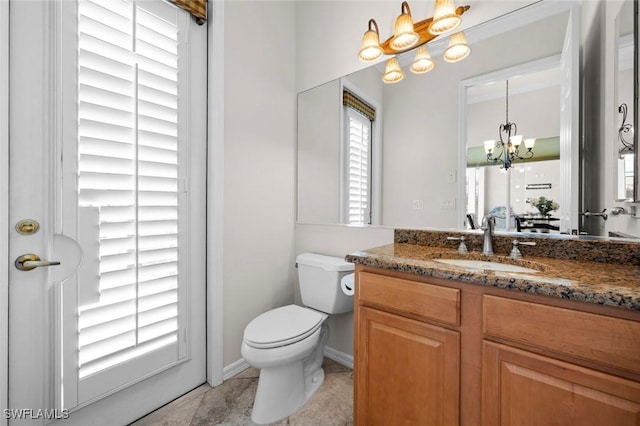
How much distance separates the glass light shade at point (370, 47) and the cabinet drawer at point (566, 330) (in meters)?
1.48

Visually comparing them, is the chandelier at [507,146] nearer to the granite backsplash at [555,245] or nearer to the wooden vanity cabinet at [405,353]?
the granite backsplash at [555,245]

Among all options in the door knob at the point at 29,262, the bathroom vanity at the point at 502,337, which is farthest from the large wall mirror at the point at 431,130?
the door knob at the point at 29,262

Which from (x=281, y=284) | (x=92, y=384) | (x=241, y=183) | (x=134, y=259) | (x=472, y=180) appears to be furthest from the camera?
(x=281, y=284)

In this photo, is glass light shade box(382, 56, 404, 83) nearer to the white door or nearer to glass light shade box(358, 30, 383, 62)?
glass light shade box(358, 30, 383, 62)

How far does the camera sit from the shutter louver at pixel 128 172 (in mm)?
1221

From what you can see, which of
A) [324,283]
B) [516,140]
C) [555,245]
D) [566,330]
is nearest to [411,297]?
[566,330]

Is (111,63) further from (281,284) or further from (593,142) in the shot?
(593,142)

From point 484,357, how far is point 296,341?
0.87 m

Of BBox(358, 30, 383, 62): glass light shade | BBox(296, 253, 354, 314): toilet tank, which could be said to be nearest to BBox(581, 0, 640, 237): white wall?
BBox(358, 30, 383, 62): glass light shade

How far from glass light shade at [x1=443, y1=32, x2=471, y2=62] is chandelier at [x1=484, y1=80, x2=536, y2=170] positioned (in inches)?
11.5

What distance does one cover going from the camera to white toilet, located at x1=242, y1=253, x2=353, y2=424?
1.39 meters

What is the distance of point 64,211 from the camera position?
3.83 feet

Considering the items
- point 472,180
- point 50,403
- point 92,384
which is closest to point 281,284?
point 92,384

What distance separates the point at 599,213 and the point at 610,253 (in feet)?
0.57
